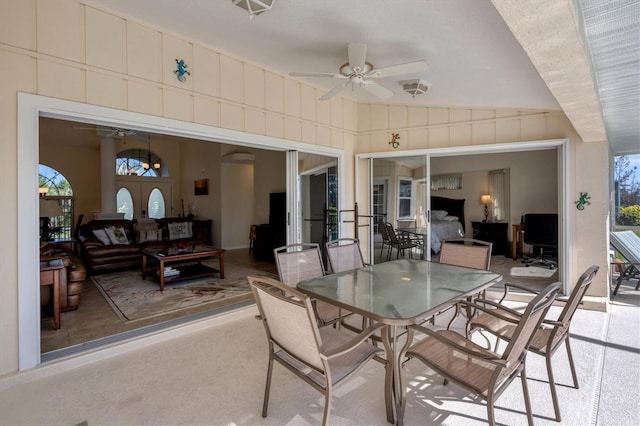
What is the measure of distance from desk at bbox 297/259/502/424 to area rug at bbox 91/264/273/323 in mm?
2101

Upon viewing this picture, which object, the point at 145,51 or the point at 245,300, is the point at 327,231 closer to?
the point at 245,300

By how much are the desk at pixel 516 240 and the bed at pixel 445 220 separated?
4.00 ft

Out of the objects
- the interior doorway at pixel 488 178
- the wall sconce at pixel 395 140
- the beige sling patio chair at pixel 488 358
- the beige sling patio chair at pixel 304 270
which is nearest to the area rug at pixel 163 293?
the beige sling patio chair at pixel 304 270

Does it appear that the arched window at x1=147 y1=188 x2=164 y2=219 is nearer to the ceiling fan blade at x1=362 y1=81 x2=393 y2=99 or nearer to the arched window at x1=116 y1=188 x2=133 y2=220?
the arched window at x1=116 y1=188 x2=133 y2=220

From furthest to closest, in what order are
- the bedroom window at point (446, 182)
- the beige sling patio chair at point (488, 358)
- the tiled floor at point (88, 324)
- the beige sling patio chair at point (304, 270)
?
the bedroom window at point (446, 182) → the tiled floor at point (88, 324) → the beige sling patio chair at point (304, 270) → the beige sling patio chair at point (488, 358)

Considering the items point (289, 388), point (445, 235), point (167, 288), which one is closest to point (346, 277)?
point (289, 388)

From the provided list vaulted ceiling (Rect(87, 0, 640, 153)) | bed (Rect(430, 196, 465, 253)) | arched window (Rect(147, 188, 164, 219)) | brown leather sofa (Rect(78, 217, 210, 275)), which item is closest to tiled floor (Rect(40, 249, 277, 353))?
brown leather sofa (Rect(78, 217, 210, 275))

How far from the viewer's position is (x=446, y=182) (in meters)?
8.66

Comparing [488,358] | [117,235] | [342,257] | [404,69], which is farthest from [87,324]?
[404,69]

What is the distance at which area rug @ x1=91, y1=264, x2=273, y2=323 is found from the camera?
3.65 metres

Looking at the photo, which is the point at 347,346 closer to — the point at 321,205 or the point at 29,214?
the point at 29,214

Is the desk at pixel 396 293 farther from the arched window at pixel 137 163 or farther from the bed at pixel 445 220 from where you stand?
the arched window at pixel 137 163

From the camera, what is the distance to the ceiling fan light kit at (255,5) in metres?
2.30

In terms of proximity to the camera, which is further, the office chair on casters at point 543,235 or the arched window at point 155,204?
the arched window at point 155,204
